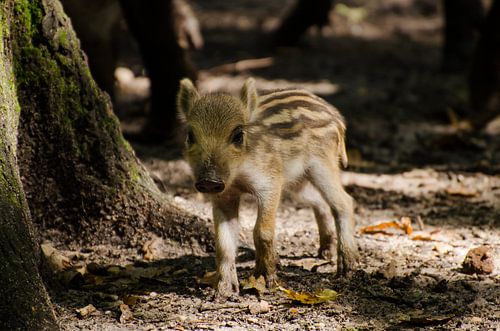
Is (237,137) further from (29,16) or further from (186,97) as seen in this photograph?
(29,16)

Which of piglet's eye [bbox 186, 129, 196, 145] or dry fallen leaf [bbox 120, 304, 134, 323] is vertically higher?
piglet's eye [bbox 186, 129, 196, 145]

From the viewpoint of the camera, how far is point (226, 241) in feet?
15.4

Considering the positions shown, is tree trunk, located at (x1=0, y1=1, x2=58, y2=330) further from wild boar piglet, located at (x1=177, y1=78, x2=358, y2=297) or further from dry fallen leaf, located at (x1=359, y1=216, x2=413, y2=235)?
dry fallen leaf, located at (x1=359, y1=216, x2=413, y2=235)

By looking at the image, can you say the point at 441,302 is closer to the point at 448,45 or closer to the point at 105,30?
the point at 105,30

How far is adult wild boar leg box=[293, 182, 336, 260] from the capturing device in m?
5.26

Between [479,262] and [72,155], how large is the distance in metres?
2.68

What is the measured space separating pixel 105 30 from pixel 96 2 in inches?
12.9

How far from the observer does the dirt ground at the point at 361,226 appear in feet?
13.9

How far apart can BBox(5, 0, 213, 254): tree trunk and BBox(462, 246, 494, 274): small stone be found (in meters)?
1.73

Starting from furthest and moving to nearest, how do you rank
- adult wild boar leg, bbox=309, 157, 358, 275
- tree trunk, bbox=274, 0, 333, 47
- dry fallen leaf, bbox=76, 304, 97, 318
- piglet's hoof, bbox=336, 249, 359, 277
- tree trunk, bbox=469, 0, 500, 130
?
tree trunk, bbox=274, 0, 333, 47
tree trunk, bbox=469, 0, 500, 130
adult wild boar leg, bbox=309, 157, 358, 275
piglet's hoof, bbox=336, 249, 359, 277
dry fallen leaf, bbox=76, 304, 97, 318

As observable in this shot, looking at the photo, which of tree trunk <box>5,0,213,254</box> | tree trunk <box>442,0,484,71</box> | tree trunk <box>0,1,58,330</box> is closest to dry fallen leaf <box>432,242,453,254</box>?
tree trunk <box>5,0,213,254</box>

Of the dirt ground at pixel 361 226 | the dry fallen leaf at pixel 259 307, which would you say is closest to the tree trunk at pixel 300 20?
the dirt ground at pixel 361 226

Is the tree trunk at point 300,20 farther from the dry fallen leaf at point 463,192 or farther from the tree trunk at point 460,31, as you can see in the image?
the dry fallen leaf at point 463,192

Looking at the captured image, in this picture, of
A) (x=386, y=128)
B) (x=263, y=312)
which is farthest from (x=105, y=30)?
(x=263, y=312)
